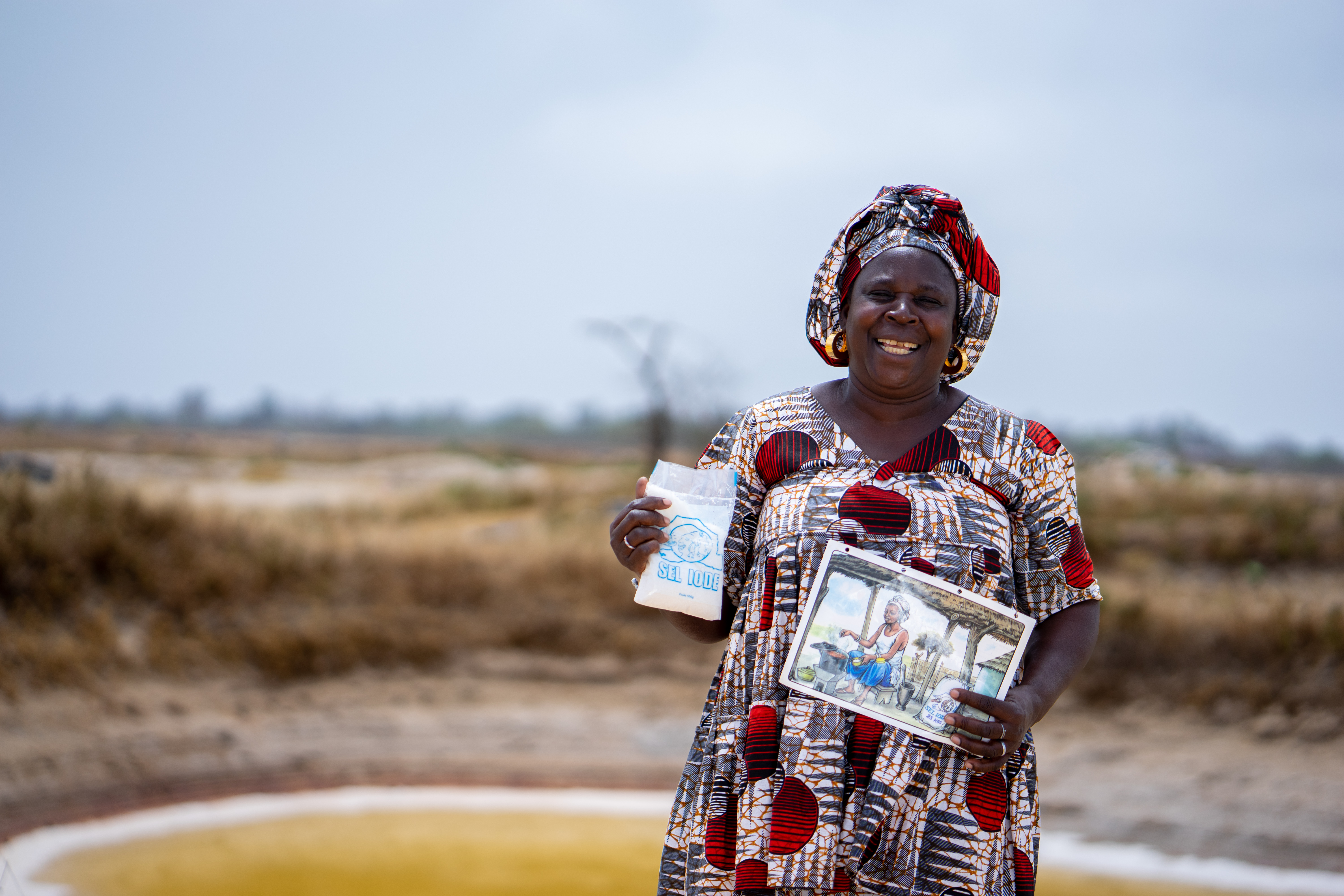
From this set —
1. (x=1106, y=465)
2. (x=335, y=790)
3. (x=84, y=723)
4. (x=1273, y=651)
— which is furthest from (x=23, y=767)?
(x=1106, y=465)

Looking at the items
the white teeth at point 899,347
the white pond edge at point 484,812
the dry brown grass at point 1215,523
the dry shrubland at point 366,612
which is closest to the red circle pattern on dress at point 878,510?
the white teeth at point 899,347

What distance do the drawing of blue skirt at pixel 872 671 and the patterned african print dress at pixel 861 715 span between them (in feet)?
0.20

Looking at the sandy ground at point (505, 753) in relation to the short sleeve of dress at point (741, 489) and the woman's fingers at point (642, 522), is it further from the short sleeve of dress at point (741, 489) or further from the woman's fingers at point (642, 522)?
the woman's fingers at point (642, 522)

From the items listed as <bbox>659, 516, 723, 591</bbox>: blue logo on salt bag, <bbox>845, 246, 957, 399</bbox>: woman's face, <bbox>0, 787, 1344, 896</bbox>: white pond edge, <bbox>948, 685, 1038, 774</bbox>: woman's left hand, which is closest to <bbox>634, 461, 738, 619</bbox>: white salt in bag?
<bbox>659, 516, 723, 591</bbox>: blue logo on salt bag

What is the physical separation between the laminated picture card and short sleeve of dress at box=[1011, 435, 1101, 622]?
0.44 ft

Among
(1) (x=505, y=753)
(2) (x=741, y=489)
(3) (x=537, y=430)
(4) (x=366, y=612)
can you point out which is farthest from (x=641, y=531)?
(3) (x=537, y=430)

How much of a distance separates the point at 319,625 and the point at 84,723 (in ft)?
4.96

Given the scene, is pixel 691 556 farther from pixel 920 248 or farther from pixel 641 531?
pixel 920 248

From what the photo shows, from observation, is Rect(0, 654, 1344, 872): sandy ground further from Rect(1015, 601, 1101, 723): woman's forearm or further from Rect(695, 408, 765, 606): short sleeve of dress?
Rect(695, 408, 765, 606): short sleeve of dress

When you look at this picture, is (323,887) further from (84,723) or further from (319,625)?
(319,625)

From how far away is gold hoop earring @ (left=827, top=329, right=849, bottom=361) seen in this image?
1954 millimetres

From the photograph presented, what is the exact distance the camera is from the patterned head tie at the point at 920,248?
6.05ft

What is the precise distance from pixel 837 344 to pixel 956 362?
0.20 metres

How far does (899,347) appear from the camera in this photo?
1804 millimetres
